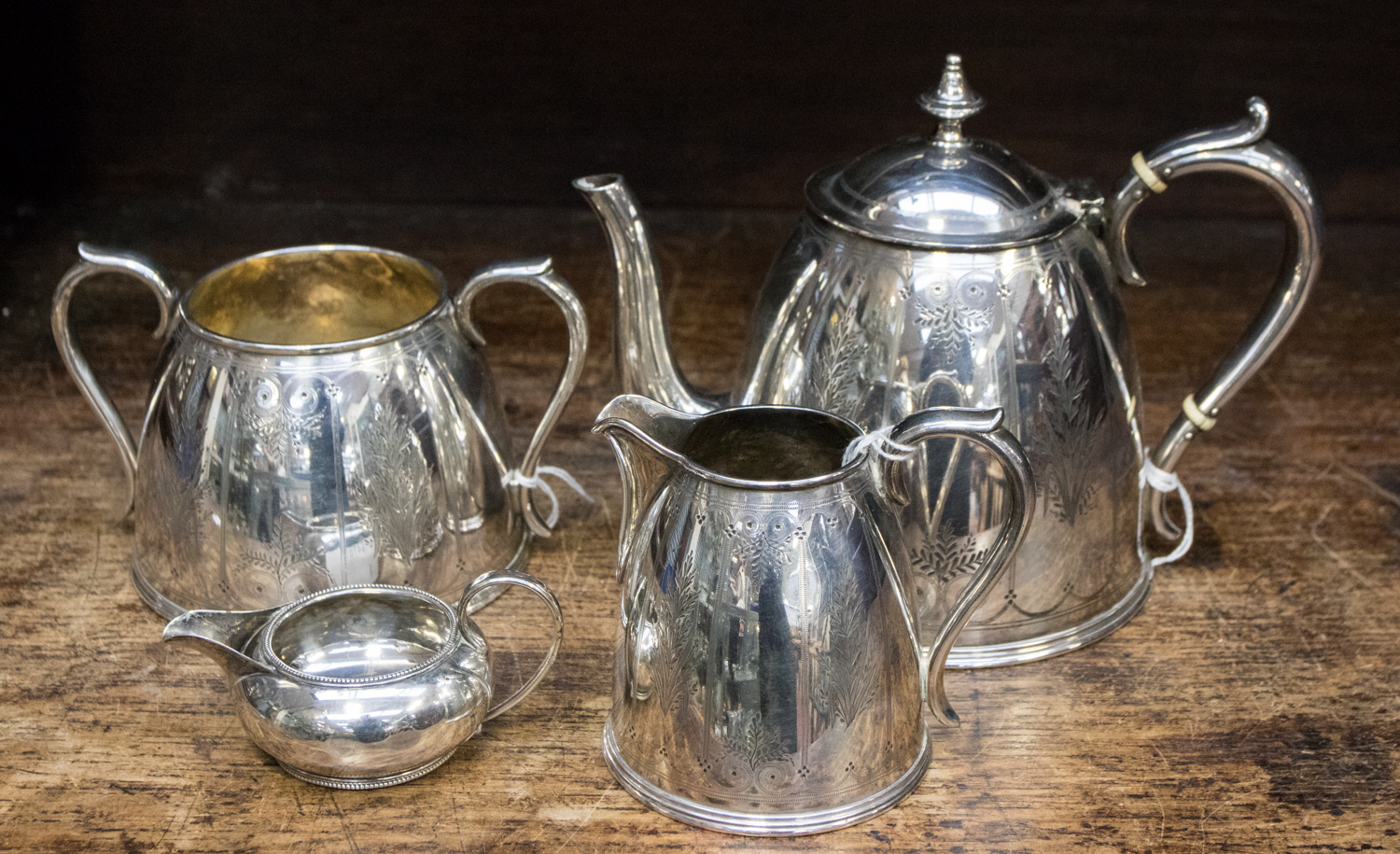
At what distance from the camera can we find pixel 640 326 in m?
0.94

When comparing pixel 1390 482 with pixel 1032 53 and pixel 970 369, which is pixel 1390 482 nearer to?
pixel 970 369

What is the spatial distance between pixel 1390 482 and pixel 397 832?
0.79 metres

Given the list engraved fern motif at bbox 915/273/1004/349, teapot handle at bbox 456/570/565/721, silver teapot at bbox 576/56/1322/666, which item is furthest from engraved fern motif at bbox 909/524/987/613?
teapot handle at bbox 456/570/565/721

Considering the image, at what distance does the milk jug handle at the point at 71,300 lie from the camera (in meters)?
0.91

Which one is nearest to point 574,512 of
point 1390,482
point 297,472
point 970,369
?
point 297,472

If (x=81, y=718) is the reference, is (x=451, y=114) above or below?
above

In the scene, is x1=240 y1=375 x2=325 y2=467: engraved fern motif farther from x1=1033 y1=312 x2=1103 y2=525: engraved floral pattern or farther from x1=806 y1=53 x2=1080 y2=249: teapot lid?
x1=1033 y1=312 x2=1103 y2=525: engraved floral pattern

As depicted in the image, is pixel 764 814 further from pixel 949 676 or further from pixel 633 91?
pixel 633 91

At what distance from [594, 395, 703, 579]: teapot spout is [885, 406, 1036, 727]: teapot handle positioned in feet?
0.39

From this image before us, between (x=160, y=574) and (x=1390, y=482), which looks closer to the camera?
(x=160, y=574)

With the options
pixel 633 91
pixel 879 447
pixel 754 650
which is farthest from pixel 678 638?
pixel 633 91

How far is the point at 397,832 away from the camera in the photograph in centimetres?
75

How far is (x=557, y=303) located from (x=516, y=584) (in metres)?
0.24

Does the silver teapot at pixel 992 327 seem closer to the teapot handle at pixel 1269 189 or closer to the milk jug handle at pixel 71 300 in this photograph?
the teapot handle at pixel 1269 189
